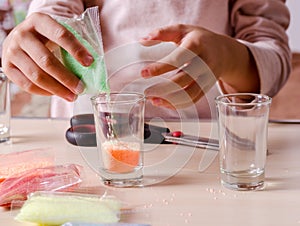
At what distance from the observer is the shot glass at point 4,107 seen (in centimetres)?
96

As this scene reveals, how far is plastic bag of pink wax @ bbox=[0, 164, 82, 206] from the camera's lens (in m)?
0.69

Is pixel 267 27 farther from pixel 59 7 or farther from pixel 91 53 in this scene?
pixel 91 53

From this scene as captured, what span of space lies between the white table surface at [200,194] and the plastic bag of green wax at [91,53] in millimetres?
109

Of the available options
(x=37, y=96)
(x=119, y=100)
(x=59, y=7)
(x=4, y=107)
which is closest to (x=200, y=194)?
(x=119, y=100)

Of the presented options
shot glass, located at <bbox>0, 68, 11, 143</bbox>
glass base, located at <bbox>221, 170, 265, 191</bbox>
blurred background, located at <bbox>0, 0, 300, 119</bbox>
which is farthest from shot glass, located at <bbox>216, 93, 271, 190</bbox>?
blurred background, located at <bbox>0, 0, 300, 119</bbox>

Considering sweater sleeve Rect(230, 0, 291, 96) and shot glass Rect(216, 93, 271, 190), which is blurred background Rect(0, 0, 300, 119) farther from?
shot glass Rect(216, 93, 271, 190)

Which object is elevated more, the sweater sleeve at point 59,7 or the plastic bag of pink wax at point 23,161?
the sweater sleeve at point 59,7

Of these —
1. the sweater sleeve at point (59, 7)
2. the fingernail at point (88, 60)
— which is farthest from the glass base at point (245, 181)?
the sweater sleeve at point (59, 7)

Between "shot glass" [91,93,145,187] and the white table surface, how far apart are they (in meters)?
0.02

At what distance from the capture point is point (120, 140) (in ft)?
2.47

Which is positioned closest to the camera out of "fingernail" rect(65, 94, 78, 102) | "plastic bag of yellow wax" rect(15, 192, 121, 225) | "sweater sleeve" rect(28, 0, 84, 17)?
"plastic bag of yellow wax" rect(15, 192, 121, 225)

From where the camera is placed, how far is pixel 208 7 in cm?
122

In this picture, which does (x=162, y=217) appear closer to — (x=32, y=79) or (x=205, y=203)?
(x=205, y=203)

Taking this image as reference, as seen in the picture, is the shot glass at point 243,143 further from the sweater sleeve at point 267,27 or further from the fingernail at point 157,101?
the sweater sleeve at point 267,27
